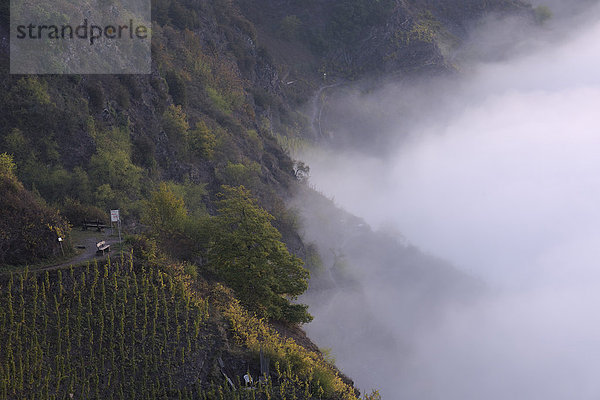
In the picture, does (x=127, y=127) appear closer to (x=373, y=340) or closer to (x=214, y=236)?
(x=214, y=236)

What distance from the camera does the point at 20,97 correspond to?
59.2 metres

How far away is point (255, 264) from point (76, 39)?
3953 centimetres

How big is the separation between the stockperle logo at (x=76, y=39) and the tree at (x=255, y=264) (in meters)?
30.8

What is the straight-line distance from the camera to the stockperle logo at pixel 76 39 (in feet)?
207

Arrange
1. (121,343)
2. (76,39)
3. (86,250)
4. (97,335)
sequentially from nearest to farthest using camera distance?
1. (121,343)
2. (97,335)
3. (86,250)
4. (76,39)

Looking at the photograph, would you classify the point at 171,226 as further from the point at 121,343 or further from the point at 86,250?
the point at 121,343

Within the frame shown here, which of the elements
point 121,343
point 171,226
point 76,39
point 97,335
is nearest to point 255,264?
point 171,226

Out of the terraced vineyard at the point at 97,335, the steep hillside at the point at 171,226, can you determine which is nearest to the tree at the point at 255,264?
the steep hillside at the point at 171,226

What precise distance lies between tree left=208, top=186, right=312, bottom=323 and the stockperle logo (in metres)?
30.8

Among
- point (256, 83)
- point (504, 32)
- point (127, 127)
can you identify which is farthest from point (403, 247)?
point (504, 32)

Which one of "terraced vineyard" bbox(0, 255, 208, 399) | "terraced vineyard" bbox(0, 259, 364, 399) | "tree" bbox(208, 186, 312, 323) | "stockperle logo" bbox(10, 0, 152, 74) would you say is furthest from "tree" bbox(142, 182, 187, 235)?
"stockperle logo" bbox(10, 0, 152, 74)

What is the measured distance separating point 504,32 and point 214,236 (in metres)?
177

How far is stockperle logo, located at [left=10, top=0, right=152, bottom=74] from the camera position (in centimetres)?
6322

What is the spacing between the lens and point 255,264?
148 feet
